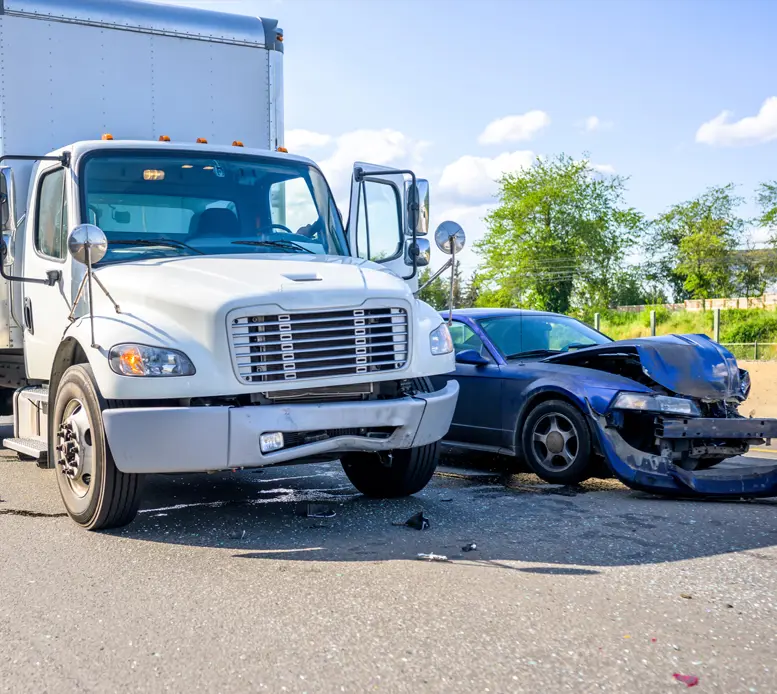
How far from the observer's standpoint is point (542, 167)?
63.6 m

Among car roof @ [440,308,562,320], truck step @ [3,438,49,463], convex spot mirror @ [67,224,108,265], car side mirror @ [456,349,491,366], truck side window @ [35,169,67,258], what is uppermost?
truck side window @ [35,169,67,258]

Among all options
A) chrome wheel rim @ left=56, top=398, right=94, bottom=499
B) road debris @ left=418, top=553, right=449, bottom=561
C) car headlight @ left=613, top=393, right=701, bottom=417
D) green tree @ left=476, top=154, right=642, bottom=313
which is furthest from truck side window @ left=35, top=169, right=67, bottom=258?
green tree @ left=476, top=154, right=642, bottom=313

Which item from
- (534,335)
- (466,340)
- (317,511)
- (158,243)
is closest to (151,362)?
(158,243)

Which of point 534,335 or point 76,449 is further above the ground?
point 534,335

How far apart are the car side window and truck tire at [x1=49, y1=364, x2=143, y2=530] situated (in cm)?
383

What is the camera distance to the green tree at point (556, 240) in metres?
62.2

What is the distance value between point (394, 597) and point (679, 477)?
317cm

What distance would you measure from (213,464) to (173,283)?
3.84ft

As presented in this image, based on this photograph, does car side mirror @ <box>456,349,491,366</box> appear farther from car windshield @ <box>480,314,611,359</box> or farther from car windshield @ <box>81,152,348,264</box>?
car windshield @ <box>81,152,348,264</box>

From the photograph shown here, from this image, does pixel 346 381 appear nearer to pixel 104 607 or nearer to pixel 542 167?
pixel 104 607

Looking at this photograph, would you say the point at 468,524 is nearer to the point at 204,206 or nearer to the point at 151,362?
the point at 151,362

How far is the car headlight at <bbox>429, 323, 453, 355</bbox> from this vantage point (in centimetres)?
652

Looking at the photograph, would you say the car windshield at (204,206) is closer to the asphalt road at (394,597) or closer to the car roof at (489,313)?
the asphalt road at (394,597)

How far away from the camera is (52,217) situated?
→ 7.13m
